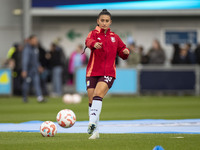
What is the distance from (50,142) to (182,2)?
20715mm

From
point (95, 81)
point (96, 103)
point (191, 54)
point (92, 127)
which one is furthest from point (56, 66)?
point (92, 127)

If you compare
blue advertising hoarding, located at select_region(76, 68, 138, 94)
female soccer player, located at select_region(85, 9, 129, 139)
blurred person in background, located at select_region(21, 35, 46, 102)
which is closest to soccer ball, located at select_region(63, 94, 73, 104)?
blurred person in background, located at select_region(21, 35, 46, 102)

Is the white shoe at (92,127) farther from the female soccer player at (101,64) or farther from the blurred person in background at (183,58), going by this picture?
the blurred person in background at (183,58)

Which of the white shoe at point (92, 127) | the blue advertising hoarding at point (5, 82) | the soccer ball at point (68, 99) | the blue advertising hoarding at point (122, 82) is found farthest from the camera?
the blue advertising hoarding at point (5, 82)

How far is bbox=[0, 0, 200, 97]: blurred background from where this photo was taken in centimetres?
2688

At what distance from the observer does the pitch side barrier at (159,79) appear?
2670 cm

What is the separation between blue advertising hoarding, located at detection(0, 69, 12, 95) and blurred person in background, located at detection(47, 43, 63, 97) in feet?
6.54

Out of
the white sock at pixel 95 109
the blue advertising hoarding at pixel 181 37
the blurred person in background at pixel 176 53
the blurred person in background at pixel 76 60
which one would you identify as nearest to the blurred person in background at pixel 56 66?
the blurred person in background at pixel 76 60

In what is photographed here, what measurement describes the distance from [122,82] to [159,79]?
169 cm

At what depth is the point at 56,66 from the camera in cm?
2789

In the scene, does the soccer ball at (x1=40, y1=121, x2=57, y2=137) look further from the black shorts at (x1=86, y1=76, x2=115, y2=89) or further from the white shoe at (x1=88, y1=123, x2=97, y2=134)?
the white shoe at (x1=88, y1=123, x2=97, y2=134)

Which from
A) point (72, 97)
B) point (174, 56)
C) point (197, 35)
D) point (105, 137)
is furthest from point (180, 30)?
point (105, 137)

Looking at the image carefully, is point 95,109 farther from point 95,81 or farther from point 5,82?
point 5,82

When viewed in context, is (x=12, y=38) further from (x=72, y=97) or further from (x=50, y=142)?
(x=50, y=142)
